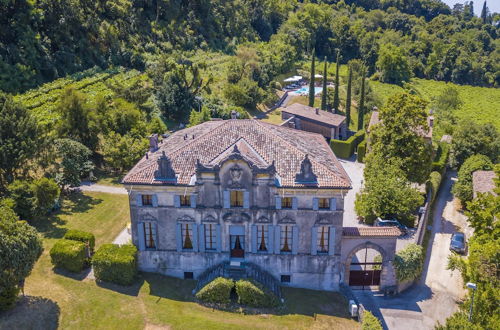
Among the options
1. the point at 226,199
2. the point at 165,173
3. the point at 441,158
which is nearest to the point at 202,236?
the point at 226,199

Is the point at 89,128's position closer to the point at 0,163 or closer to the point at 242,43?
the point at 0,163

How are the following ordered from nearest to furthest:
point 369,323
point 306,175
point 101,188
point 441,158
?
point 369,323
point 306,175
point 101,188
point 441,158

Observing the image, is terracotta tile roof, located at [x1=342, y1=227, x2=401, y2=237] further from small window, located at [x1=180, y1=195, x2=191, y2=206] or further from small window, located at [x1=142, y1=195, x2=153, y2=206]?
small window, located at [x1=142, y1=195, x2=153, y2=206]

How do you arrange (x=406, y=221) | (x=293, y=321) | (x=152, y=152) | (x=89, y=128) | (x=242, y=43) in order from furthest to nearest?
(x=242, y=43) → (x=89, y=128) → (x=406, y=221) → (x=152, y=152) → (x=293, y=321)

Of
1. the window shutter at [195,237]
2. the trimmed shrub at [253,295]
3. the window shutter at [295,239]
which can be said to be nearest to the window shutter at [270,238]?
the window shutter at [295,239]

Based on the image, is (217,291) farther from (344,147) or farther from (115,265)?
(344,147)

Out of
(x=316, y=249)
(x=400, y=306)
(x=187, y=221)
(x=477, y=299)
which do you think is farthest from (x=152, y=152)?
(x=477, y=299)
